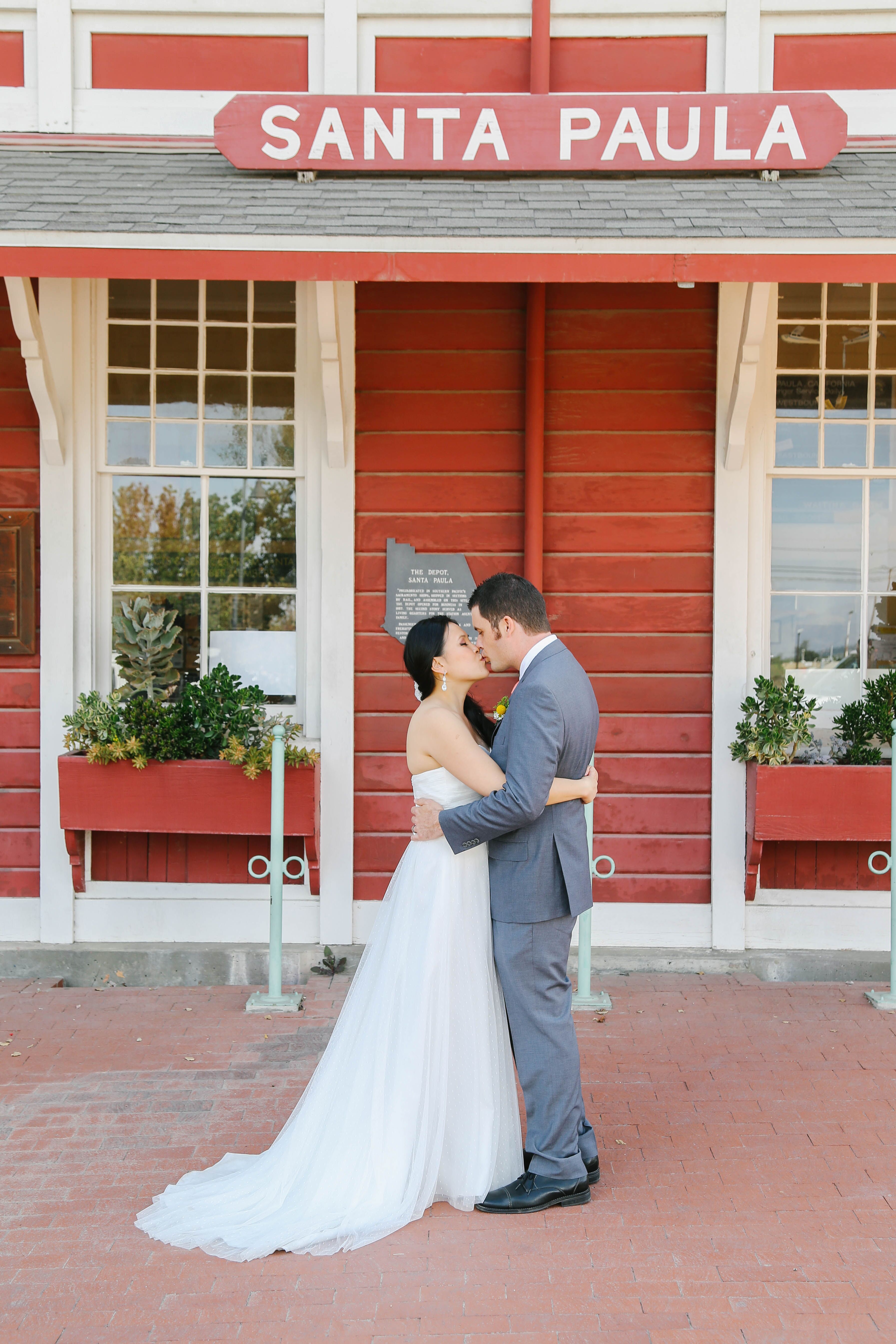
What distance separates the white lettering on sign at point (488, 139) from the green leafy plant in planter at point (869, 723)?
10.4 ft

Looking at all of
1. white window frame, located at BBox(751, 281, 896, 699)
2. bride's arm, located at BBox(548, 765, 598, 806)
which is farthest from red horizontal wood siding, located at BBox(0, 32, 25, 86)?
bride's arm, located at BBox(548, 765, 598, 806)

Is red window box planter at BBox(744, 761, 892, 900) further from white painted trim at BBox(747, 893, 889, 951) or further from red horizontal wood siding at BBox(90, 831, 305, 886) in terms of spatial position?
red horizontal wood siding at BBox(90, 831, 305, 886)

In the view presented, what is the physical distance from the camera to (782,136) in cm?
498

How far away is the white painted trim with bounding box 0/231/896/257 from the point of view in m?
4.39

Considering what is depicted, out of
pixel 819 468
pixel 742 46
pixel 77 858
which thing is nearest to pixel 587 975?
pixel 77 858

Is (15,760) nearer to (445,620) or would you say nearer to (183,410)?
(183,410)

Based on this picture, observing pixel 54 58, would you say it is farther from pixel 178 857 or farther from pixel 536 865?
pixel 536 865

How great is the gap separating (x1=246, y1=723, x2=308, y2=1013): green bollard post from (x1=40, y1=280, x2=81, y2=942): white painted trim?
1.24m

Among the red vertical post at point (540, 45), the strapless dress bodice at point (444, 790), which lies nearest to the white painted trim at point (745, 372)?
the red vertical post at point (540, 45)

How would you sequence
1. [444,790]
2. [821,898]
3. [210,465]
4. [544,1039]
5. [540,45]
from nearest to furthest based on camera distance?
[544,1039]
[444,790]
[540,45]
[821,898]
[210,465]

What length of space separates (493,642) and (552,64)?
12.6 ft

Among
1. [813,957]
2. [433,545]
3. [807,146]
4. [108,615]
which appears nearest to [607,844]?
[813,957]

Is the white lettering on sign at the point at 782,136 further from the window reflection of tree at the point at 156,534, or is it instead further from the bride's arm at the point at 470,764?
the bride's arm at the point at 470,764

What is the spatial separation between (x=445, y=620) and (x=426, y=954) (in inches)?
40.6
